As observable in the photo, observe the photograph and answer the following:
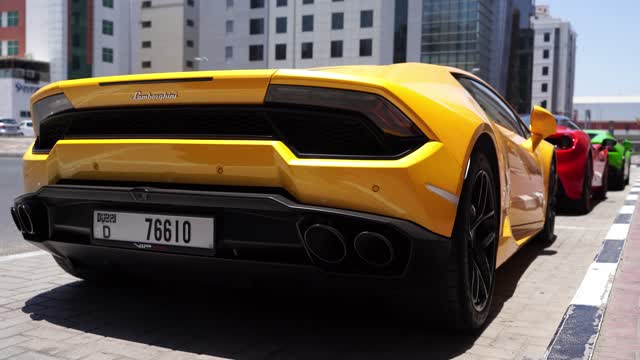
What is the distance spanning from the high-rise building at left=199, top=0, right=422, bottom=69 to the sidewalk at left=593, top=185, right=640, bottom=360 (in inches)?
2327

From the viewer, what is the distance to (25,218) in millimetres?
3193

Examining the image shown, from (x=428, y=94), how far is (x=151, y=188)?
120cm

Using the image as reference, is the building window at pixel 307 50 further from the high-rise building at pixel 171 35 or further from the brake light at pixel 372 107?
the brake light at pixel 372 107

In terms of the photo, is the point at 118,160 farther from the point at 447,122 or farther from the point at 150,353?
the point at 447,122

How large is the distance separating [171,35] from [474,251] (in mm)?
91040

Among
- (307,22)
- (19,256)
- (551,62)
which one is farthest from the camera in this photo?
(551,62)

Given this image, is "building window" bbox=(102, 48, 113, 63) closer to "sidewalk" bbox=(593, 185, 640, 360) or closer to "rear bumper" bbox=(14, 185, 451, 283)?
"sidewalk" bbox=(593, 185, 640, 360)

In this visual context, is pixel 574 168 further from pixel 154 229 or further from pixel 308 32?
pixel 308 32

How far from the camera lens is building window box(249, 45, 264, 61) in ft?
229

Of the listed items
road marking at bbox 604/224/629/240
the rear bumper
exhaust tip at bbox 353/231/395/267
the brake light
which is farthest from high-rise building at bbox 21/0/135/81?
exhaust tip at bbox 353/231/395/267

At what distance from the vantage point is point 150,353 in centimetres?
279

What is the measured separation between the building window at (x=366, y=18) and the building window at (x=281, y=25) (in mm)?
8267

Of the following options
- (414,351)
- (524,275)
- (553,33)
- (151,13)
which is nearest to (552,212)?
(524,275)

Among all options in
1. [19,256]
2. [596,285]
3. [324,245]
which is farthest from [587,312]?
[19,256]
